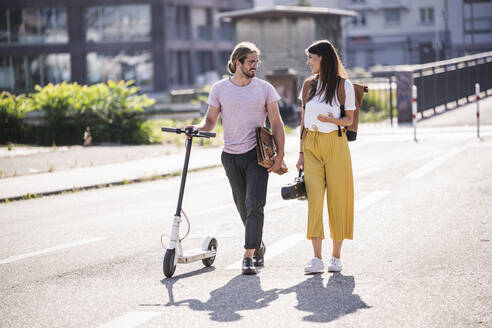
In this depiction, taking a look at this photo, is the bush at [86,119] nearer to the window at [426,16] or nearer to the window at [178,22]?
the window at [178,22]

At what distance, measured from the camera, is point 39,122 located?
74.8ft

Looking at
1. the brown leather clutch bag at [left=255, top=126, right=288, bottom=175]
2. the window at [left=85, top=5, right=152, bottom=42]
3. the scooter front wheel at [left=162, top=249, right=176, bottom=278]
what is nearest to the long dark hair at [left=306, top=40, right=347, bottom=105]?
the brown leather clutch bag at [left=255, top=126, right=288, bottom=175]

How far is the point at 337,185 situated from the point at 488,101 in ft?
80.8

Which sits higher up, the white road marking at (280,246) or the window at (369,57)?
the window at (369,57)

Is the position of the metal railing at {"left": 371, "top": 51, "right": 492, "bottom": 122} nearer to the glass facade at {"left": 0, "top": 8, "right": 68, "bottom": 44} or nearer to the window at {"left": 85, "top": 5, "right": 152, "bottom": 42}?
the window at {"left": 85, "top": 5, "right": 152, "bottom": 42}

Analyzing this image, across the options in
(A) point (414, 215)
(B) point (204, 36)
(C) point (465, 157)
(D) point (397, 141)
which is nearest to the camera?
(A) point (414, 215)

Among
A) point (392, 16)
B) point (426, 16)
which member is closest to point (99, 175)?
point (426, 16)

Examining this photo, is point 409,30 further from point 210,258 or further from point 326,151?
point 326,151

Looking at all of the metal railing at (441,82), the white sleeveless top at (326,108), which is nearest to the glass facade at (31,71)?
the metal railing at (441,82)

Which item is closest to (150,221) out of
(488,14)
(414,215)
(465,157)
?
(414,215)

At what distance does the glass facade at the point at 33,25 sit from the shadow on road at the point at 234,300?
5249 cm

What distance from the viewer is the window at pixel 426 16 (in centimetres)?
9012

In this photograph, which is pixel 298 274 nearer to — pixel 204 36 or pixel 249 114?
pixel 249 114

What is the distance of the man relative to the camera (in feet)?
22.9
